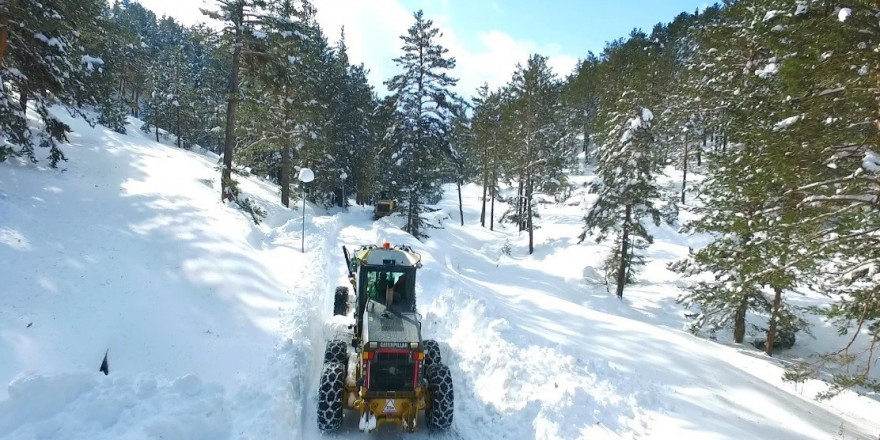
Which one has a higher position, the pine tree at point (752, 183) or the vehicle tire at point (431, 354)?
the pine tree at point (752, 183)

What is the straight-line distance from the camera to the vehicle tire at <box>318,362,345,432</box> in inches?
254

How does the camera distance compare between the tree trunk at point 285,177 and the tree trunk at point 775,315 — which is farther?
the tree trunk at point 285,177

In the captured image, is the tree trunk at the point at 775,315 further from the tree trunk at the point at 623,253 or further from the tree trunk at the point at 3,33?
the tree trunk at the point at 3,33

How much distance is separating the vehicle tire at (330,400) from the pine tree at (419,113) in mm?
20908

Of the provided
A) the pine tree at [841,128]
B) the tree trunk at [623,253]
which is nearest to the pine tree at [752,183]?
the pine tree at [841,128]

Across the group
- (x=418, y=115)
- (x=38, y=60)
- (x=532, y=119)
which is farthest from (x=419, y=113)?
(x=38, y=60)

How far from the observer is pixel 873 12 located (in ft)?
23.1

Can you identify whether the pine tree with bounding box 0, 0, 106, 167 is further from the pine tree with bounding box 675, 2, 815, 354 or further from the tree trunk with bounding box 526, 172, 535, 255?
the tree trunk with bounding box 526, 172, 535, 255

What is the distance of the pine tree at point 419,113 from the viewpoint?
86.7 feet

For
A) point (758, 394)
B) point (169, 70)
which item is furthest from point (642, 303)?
point (169, 70)

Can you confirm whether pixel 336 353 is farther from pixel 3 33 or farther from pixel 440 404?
pixel 3 33

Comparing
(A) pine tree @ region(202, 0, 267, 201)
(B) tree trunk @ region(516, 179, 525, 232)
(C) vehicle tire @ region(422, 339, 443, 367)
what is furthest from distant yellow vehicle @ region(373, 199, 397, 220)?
(C) vehicle tire @ region(422, 339, 443, 367)

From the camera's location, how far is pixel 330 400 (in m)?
6.46

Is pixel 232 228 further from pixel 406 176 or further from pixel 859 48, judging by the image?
pixel 859 48
